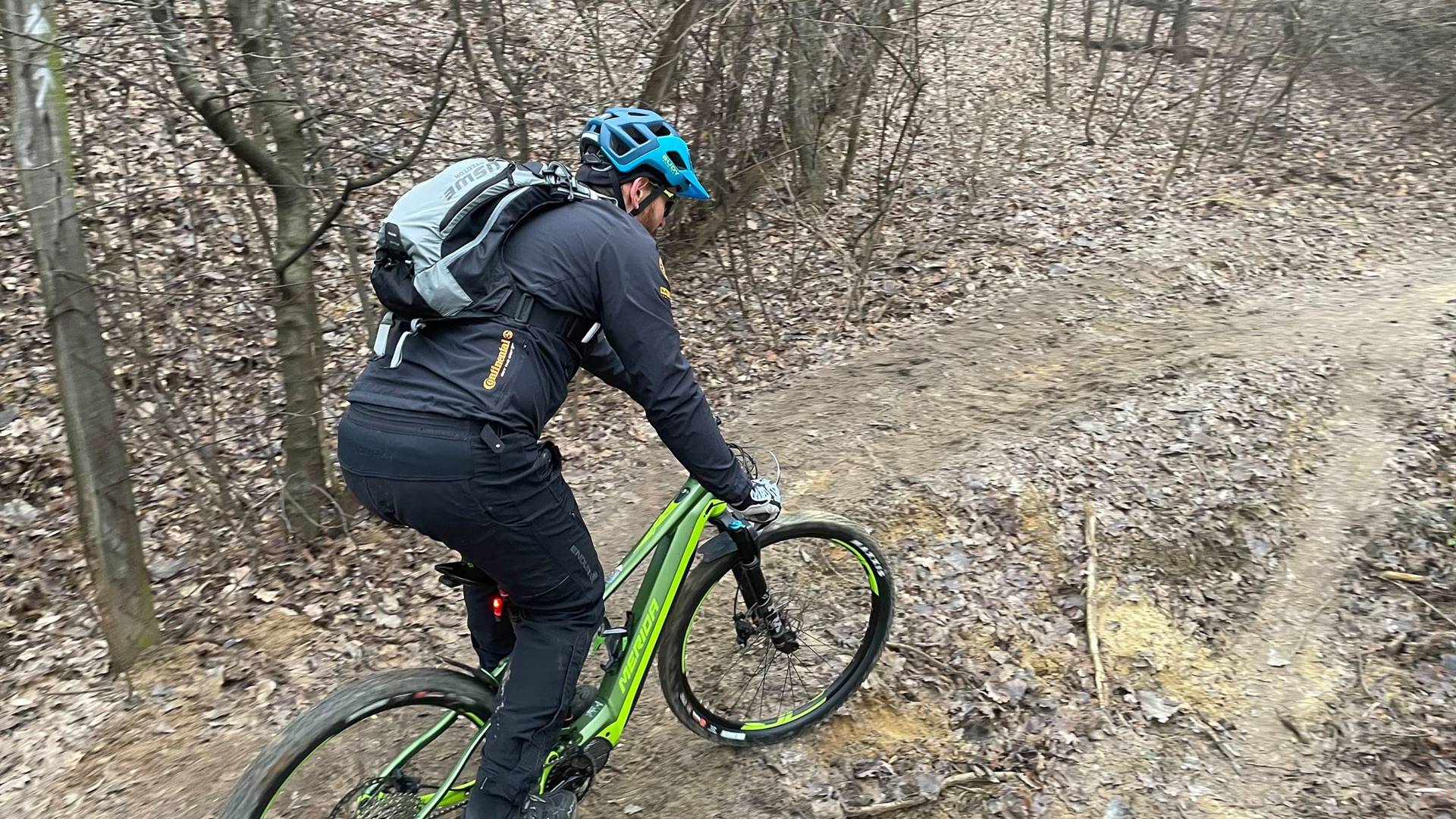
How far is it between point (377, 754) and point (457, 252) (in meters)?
1.64

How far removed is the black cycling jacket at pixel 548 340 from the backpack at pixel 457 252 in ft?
0.12

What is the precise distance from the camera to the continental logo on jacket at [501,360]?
2.43 metres

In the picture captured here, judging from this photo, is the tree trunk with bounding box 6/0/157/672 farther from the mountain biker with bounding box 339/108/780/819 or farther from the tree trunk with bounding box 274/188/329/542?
the mountain biker with bounding box 339/108/780/819

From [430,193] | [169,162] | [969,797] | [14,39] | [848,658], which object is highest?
[14,39]

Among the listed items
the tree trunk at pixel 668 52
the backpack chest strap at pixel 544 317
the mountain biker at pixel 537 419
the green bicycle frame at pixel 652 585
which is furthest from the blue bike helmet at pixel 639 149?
the tree trunk at pixel 668 52

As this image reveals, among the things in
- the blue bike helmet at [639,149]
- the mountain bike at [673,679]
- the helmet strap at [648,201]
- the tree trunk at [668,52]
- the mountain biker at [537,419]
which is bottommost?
the mountain bike at [673,679]

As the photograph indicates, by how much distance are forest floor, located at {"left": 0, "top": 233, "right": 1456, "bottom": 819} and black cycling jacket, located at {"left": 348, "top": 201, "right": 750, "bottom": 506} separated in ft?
6.79

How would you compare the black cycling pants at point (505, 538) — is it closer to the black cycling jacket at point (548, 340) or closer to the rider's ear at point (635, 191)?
the black cycling jacket at point (548, 340)

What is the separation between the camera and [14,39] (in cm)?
354

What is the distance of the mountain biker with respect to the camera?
2410 mm

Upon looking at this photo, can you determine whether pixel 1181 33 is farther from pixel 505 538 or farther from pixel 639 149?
pixel 505 538

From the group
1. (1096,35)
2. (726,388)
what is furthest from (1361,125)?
(726,388)

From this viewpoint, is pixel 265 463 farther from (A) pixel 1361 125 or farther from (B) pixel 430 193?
(A) pixel 1361 125

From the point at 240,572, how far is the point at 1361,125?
1540 centimetres
